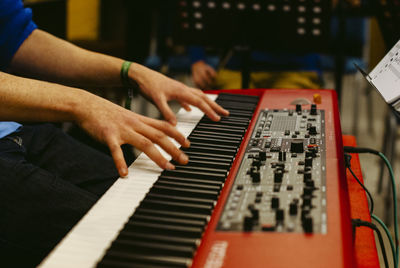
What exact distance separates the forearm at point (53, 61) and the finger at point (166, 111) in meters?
0.32

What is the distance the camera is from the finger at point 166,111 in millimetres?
1312

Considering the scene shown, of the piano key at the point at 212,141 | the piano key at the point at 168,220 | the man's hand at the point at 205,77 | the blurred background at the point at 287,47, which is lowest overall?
the piano key at the point at 168,220

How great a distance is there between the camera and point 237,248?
71 cm

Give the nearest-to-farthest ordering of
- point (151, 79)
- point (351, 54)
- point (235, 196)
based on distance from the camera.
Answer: point (235, 196) → point (151, 79) → point (351, 54)

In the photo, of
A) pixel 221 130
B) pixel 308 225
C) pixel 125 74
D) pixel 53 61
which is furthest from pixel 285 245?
pixel 53 61

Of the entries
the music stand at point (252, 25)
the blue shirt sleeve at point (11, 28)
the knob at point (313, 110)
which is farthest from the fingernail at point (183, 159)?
the music stand at point (252, 25)

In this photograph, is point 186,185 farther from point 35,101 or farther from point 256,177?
point 35,101

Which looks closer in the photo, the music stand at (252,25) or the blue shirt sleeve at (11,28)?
the blue shirt sleeve at (11,28)

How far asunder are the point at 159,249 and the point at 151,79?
0.80m

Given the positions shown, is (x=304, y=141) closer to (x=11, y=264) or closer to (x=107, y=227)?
(x=107, y=227)

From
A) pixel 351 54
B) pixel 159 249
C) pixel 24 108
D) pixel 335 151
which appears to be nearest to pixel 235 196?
pixel 159 249

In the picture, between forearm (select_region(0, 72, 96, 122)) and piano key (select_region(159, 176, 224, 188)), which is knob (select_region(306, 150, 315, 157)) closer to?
piano key (select_region(159, 176, 224, 188))

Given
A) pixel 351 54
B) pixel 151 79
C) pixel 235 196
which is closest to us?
pixel 235 196

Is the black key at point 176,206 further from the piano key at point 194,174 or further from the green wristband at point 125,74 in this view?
the green wristband at point 125,74
